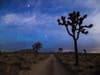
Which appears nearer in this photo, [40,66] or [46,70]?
[46,70]

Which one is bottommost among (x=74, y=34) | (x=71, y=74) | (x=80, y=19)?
(x=71, y=74)

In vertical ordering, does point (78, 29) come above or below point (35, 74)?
above

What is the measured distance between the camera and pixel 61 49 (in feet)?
262

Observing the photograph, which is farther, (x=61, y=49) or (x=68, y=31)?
(x=61, y=49)

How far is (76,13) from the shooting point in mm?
34156

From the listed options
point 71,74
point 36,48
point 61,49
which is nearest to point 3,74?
point 71,74

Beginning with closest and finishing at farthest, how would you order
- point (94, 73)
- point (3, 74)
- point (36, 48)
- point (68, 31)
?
point (3, 74)
point (94, 73)
point (68, 31)
point (36, 48)

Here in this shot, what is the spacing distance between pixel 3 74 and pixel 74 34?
1633 cm

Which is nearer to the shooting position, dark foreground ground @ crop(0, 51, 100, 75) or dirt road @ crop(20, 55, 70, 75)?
dirt road @ crop(20, 55, 70, 75)

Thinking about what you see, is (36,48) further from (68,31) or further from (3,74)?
(3,74)

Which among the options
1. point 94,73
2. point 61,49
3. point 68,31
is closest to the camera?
point 94,73

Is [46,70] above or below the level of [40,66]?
below

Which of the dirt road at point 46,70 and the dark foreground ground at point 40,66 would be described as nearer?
the dirt road at point 46,70

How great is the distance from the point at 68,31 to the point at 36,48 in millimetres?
42357
